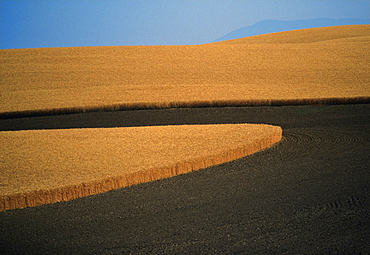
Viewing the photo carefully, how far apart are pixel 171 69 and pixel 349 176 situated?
14.0 metres

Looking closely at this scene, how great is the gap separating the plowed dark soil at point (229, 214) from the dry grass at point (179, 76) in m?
6.98

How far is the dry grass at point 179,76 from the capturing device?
13.8 metres

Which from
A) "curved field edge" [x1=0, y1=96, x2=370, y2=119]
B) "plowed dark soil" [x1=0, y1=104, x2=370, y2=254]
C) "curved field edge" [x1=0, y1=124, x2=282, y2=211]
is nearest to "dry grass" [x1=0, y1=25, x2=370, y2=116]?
"curved field edge" [x1=0, y1=96, x2=370, y2=119]

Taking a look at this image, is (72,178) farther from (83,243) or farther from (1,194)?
(83,243)

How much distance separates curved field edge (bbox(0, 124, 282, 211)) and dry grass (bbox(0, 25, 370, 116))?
15.4 ft

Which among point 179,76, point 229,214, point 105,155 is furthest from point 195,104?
point 229,214

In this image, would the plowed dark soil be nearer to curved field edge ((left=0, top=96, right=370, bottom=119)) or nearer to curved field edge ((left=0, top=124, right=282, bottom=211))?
curved field edge ((left=0, top=124, right=282, bottom=211))

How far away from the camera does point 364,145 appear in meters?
7.80

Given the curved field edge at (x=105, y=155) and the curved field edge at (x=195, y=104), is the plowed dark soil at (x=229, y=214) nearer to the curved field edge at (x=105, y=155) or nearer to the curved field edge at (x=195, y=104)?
the curved field edge at (x=105, y=155)

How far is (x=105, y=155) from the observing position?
6996 mm

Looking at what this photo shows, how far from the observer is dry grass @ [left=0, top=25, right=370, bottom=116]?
13.8m

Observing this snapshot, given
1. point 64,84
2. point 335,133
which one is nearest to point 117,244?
point 335,133

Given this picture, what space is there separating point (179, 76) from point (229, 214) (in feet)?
45.1

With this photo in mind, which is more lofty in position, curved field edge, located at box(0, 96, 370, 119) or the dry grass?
the dry grass
